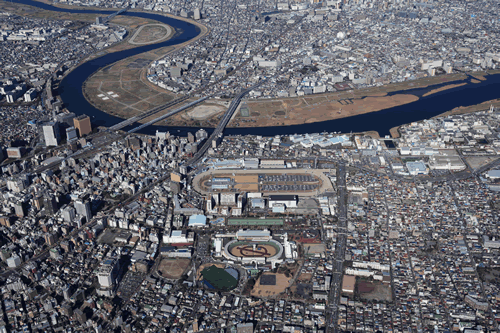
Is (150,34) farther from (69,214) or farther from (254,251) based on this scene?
(254,251)

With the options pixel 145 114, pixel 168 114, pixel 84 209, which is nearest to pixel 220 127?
pixel 168 114

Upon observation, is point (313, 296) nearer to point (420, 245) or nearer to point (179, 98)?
point (420, 245)

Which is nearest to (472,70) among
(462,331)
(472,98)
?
(472,98)

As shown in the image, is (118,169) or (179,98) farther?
(179,98)

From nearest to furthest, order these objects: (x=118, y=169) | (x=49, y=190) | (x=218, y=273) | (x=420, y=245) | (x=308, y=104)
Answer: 1. (x=218, y=273)
2. (x=420, y=245)
3. (x=49, y=190)
4. (x=118, y=169)
5. (x=308, y=104)

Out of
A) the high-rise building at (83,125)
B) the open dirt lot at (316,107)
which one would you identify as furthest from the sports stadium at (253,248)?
the high-rise building at (83,125)

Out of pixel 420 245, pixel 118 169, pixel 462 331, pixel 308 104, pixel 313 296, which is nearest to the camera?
pixel 462 331

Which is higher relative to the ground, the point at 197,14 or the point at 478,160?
the point at 197,14
